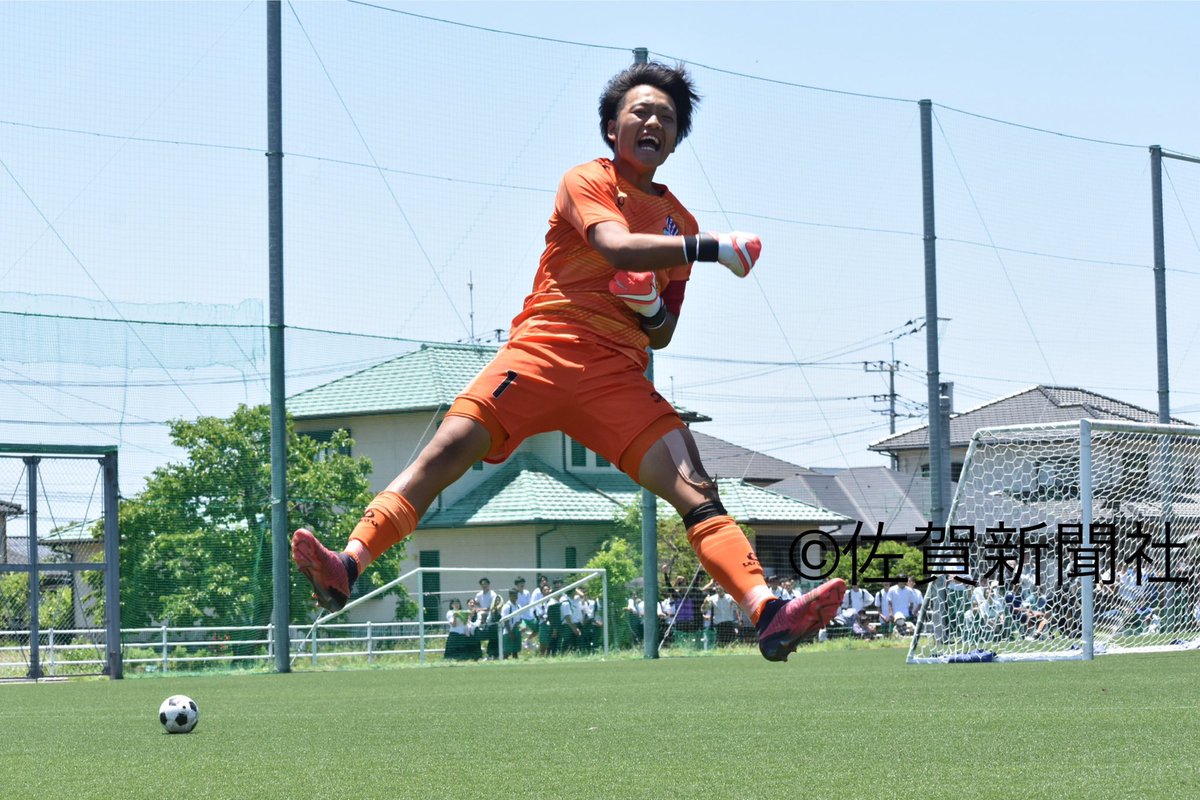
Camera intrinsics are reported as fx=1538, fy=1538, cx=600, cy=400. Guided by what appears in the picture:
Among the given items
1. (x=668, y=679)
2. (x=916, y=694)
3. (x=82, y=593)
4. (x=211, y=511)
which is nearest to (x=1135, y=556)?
(x=668, y=679)

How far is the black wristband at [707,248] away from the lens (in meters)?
4.12

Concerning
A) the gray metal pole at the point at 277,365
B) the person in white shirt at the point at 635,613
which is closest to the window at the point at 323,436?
the person in white shirt at the point at 635,613

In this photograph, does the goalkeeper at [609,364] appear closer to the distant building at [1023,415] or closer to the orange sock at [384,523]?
the orange sock at [384,523]

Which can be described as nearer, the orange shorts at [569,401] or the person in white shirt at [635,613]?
the orange shorts at [569,401]

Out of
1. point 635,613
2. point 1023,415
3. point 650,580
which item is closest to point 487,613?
point 635,613

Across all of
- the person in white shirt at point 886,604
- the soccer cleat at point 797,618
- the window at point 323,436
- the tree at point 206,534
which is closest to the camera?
the soccer cleat at point 797,618

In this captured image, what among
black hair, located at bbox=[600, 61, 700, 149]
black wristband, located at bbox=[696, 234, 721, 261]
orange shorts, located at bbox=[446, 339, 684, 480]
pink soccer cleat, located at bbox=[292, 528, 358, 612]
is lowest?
pink soccer cleat, located at bbox=[292, 528, 358, 612]

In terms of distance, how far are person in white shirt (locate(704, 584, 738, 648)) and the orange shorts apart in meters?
16.1

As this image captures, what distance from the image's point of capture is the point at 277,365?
1498 centimetres

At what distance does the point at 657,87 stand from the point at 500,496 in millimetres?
26732

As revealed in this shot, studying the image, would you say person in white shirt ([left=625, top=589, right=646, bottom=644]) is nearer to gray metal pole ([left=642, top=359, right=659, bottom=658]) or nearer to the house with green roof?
gray metal pole ([left=642, top=359, right=659, bottom=658])

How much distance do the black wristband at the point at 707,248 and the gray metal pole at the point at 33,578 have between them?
36.2 ft

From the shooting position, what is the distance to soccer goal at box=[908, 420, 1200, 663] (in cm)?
1401

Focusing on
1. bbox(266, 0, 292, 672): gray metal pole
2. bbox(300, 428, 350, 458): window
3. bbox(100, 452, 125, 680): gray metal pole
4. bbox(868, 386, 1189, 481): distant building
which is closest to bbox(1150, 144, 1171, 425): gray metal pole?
bbox(868, 386, 1189, 481): distant building
